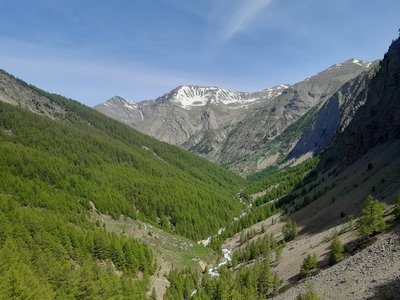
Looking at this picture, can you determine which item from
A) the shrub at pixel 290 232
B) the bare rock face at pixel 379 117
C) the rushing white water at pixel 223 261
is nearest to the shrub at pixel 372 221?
the shrub at pixel 290 232

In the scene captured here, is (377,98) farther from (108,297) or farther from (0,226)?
(0,226)

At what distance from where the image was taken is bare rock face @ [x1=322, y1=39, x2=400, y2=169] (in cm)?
14525

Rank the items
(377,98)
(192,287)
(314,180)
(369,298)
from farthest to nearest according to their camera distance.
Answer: (314,180)
(377,98)
(192,287)
(369,298)

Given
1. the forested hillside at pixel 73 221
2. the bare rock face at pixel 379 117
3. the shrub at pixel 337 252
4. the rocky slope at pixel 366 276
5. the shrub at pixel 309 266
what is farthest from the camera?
the bare rock face at pixel 379 117

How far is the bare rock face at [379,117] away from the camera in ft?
477

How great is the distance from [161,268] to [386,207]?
66.6m

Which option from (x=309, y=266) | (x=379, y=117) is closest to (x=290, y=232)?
(x=309, y=266)

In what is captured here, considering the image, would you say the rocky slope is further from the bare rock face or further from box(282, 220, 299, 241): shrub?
the bare rock face

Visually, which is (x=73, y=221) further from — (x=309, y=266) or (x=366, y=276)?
(x=366, y=276)

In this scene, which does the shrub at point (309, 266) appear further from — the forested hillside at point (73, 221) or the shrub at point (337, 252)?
the forested hillside at point (73, 221)

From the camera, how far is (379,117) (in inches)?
6117

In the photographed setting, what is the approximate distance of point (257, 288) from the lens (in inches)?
3017

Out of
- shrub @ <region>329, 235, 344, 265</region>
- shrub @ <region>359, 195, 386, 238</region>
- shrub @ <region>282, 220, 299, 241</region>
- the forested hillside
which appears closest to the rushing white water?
the forested hillside

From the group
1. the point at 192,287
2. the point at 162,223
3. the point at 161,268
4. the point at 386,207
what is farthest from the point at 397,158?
the point at 162,223
